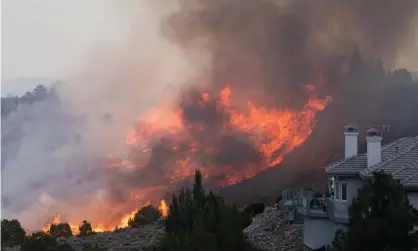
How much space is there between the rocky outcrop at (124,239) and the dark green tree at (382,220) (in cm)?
2531

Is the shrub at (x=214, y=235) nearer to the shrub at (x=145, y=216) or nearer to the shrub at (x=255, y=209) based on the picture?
the shrub at (x=255, y=209)

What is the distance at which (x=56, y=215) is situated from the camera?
66.9 metres

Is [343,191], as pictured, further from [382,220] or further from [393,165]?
[382,220]

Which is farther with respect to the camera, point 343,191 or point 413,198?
point 343,191

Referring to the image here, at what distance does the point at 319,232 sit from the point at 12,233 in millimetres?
35512

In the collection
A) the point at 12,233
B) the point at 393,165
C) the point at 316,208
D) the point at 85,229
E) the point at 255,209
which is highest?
the point at 393,165

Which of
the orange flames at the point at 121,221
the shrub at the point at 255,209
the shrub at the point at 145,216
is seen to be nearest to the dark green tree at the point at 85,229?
the orange flames at the point at 121,221

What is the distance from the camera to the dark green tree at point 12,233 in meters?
53.9

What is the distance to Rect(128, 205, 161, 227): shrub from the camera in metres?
59.5

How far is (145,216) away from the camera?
6144 centimetres

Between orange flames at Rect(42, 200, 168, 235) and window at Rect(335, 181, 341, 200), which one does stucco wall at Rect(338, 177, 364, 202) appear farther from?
orange flames at Rect(42, 200, 168, 235)

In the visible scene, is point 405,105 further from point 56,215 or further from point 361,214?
point 361,214

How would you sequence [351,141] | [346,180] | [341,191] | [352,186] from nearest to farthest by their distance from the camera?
[352,186], [346,180], [341,191], [351,141]

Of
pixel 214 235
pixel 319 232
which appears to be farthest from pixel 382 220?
pixel 319 232
